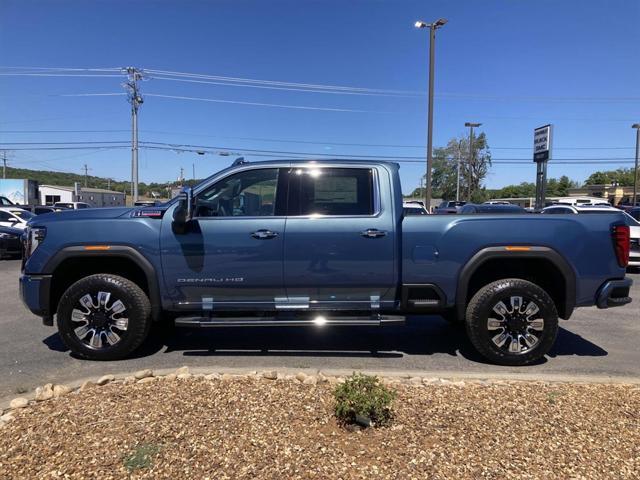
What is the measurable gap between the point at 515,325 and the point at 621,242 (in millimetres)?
1304

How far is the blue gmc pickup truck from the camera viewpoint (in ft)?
15.0

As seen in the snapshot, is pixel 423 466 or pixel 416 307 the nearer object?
pixel 423 466

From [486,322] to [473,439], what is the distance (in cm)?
189

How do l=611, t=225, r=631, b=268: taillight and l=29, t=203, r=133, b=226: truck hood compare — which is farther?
l=29, t=203, r=133, b=226: truck hood

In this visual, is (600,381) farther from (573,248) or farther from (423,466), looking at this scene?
(423,466)

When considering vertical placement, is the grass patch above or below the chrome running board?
below

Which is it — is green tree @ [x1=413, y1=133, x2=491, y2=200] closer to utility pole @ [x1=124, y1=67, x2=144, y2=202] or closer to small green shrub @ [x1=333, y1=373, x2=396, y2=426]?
utility pole @ [x1=124, y1=67, x2=144, y2=202]

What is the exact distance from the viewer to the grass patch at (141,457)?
8.59 ft

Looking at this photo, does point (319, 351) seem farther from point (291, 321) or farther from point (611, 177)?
point (611, 177)

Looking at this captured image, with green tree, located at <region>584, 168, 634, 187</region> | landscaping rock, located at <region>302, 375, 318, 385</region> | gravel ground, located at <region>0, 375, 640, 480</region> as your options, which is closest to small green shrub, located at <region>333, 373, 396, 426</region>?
gravel ground, located at <region>0, 375, 640, 480</region>

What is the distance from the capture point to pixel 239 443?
113 inches

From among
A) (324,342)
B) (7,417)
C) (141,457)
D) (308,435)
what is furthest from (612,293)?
(7,417)

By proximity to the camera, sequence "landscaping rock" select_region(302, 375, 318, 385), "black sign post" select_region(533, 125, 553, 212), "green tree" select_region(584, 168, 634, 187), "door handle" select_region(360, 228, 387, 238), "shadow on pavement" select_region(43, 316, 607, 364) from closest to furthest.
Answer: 1. "landscaping rock" select_region(302, 375, 318, 385)
2. "door handle" select_region(360, 228, 387, 238)
3. "shadow on pavement" select_region(43, 316, 607, 364)
4. "black sign post" select_region(533, 125, 553, 212)
5. "green tree" select_region(584, 168, 634, 187)

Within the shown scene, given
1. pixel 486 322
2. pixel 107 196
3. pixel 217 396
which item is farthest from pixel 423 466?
pixel 107 196
